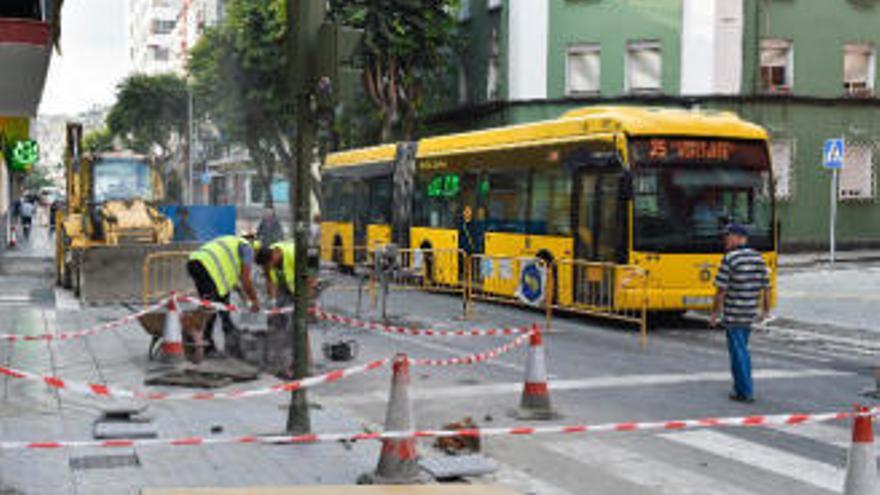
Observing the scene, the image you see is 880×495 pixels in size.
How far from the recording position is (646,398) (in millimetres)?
10188

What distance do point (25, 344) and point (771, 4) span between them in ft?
84.2

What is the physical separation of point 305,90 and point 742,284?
4867 mm

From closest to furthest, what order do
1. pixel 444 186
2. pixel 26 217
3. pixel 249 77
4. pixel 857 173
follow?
1. pixel 444 186
2. pixel 857 173
3. pixel 249 77
4. pixel 26 217

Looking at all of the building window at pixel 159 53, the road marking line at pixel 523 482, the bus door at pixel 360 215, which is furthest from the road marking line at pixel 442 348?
the building window at pixel 159 53

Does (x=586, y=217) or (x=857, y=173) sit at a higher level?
(x=857, y=173)

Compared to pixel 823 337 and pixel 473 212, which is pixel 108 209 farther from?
pixel 823 337

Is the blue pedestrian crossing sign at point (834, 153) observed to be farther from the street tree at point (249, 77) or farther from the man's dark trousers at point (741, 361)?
the street tree at point (249, 77)

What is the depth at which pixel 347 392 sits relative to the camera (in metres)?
10.5

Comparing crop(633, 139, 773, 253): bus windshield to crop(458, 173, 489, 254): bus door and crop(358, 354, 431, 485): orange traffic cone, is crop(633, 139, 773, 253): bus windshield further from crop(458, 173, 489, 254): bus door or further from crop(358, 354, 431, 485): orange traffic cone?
crop(358, 354, 431, 485): orange traffic cone

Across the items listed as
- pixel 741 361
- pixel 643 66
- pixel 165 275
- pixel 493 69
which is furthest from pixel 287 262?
pixel 493 69

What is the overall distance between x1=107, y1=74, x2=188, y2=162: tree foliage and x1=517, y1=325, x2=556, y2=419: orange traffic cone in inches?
2497

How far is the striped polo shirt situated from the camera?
402 inches

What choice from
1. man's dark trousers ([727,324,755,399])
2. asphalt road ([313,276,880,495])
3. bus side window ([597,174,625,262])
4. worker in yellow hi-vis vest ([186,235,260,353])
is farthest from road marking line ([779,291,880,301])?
worker in yellow hi-vis vest ([186,235,260,353])

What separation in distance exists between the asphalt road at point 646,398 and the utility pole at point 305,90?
1174 millimetres
